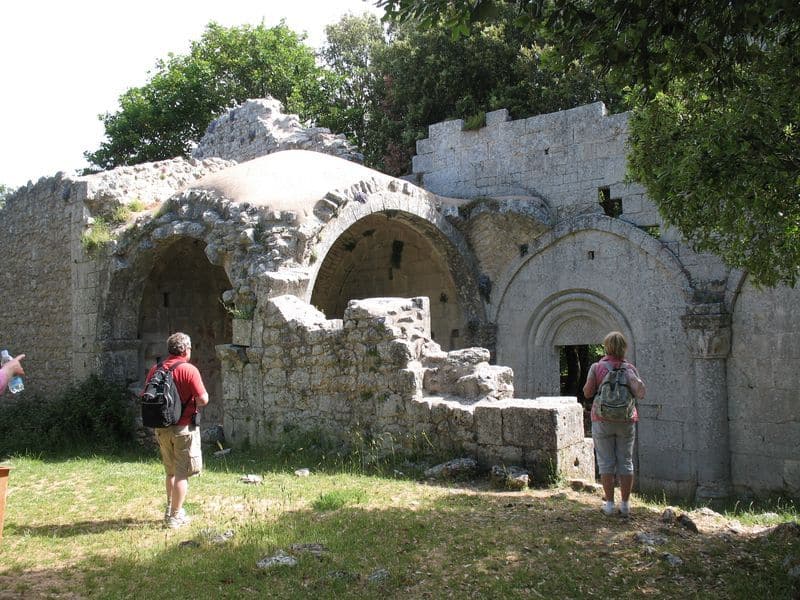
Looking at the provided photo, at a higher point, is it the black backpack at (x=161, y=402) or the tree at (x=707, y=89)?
the tree at (x=707, y=89)

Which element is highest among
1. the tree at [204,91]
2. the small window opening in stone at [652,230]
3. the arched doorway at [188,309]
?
the tree at [204,91]

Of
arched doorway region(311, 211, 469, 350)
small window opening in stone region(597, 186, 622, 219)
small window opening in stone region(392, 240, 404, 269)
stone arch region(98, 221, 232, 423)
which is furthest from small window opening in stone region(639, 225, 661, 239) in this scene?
stone arch region(98, 221, 232, 423)

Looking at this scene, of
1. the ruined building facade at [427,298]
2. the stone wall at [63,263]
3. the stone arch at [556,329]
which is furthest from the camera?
the stone arch at [556,329]

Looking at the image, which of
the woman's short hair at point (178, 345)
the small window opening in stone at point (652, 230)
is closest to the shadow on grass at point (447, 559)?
the woman's short hair at point (178, 345)

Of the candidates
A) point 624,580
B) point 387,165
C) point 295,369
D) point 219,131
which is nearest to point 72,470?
point 295,369

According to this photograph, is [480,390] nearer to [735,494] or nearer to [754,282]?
[754,282]

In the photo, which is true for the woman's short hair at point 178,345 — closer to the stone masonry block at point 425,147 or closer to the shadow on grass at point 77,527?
the shadow on grass at point 77,527

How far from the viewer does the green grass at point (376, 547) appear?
396cm

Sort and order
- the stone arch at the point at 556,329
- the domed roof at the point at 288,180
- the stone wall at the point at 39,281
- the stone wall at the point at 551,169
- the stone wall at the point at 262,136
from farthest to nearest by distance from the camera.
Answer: the stone wall at the point at 262,136
the stone wall at the point at 39,281
the stone arch at the point at 556,329
the stone wall at the point at 551,169
the domed roof at the point at 288,180

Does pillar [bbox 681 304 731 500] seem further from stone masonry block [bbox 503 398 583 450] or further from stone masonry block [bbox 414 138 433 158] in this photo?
stone masonry block [bbox 414 138 433 158]

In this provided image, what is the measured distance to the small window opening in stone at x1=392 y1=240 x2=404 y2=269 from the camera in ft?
42.0

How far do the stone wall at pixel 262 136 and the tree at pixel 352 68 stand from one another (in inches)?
234

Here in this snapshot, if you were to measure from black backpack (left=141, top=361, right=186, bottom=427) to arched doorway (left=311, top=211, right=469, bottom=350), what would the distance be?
23.7ft

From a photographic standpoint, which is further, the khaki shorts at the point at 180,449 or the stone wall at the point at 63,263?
the stone wall at the point at 63,263
